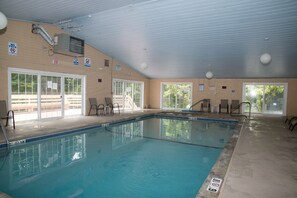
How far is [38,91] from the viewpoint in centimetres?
647

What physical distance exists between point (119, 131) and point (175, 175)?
3.33 meters

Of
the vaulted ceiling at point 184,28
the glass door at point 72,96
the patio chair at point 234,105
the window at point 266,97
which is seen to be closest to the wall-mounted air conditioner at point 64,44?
the vaulted ceiling at point 184,28

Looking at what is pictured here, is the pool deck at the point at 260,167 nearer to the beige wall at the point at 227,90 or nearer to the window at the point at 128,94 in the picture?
the window at the point at 128,94

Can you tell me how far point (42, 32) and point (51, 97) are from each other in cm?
209

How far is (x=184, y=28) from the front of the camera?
5.86m

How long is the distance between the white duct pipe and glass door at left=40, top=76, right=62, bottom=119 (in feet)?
3.88

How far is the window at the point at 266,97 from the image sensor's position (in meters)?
10.3

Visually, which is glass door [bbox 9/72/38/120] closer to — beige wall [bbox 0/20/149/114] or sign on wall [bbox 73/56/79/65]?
beige wall [bbox 0/20/149/114]

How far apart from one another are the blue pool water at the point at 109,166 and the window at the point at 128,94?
479 centimetres

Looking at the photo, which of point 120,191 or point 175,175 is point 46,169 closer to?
point 120,191

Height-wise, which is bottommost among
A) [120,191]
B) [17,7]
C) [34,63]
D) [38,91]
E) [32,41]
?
[120,191]

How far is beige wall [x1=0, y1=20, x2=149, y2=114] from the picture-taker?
554 centimetres

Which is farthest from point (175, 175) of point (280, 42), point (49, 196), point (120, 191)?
point (280, 42)

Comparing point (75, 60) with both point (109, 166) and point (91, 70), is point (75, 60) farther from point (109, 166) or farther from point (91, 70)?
point (109, 166)
